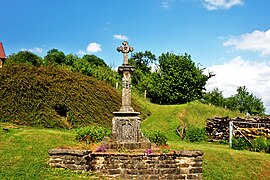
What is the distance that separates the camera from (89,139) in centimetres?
1202

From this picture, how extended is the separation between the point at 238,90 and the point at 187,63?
1130cm

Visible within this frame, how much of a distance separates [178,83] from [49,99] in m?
19.9

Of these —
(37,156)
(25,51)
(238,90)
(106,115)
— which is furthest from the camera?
(238,90)

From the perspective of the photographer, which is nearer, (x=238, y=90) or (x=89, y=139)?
(x=89, y=139)

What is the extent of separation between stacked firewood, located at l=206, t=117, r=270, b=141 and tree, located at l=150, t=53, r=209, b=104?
50.4 ft

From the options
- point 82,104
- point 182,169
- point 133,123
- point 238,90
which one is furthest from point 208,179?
point 238,90

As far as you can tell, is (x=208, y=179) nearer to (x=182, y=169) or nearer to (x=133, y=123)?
(x=182, y=169)

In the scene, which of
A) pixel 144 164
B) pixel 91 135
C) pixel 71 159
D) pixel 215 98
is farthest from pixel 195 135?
pixel 215 98

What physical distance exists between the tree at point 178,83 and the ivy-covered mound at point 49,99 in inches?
625

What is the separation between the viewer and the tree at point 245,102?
41341mm

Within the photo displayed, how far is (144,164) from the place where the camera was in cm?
841

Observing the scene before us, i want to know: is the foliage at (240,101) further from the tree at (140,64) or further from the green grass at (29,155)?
the green grass at (29,155)

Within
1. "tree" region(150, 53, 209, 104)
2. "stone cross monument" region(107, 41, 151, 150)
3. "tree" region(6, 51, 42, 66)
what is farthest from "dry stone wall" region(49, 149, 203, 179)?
"tree" region(6, 51, 42, 66)

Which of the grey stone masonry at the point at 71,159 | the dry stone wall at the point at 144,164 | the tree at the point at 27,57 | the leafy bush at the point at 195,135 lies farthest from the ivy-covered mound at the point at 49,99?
the tree at the point at 27,57
